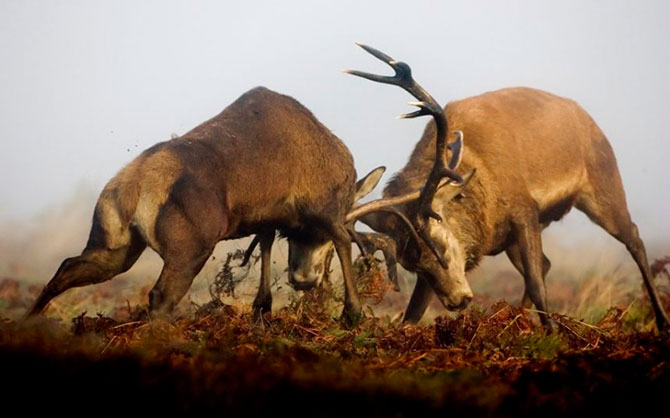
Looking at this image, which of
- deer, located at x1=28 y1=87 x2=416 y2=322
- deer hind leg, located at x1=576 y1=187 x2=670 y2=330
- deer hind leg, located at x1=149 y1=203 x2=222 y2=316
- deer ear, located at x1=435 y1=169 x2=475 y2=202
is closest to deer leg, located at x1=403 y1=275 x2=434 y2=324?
deer ear, located at x1=435 y1=169 x2=475 y2=202

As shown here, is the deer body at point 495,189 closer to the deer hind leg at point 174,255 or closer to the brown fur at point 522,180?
the brown fur at point 522,180

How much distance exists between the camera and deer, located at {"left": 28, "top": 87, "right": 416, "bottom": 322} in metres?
6.73

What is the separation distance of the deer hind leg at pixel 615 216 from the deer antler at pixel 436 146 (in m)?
2.31

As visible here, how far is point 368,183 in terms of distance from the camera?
1019cm

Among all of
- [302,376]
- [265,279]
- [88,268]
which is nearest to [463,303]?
[265,279]

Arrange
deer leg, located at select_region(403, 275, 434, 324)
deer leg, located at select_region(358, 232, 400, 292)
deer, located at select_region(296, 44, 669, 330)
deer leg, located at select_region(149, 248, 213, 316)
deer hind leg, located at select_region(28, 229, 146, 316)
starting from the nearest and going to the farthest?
1. deer leg, located at select_region(149, 248, 213, 316)
2. deer hind leg, located at select_region(28, 229, 146, 316)
3. deer leg, located at select_region(358, 232, 400, 292)
4. deer, located at select_region(296, 44, 669, 330)
5. deer leg, located at select_region(403, 275, 434, 324)

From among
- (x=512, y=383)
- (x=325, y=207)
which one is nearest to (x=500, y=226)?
(x=325, y=207)

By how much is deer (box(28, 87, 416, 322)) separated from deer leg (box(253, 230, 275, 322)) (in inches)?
0.5

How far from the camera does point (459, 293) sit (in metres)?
9.94

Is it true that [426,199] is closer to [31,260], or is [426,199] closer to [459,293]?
[459,293]

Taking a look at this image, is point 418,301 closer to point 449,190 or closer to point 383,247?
point 383,247

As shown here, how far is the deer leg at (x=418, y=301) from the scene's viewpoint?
10.6m

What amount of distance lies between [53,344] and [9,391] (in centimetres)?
66

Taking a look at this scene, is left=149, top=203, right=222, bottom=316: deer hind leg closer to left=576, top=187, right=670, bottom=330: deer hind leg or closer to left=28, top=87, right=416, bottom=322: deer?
left=28, top=87, right=416, bottom=322: deer
